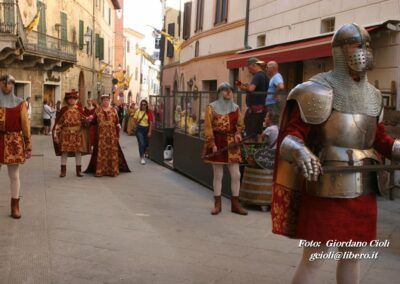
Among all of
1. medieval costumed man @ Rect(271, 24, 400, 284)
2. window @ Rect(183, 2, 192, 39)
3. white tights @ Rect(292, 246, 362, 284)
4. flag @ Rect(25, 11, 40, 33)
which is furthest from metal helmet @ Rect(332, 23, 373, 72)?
window @ Rect(183, 2, 192, 39)

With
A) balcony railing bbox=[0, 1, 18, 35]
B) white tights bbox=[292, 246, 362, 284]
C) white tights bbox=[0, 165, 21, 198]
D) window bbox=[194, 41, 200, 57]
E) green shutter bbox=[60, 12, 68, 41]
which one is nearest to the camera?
white tights bbox=[292, 246, 362, 284]

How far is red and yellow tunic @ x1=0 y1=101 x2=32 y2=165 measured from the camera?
6238 millimetres

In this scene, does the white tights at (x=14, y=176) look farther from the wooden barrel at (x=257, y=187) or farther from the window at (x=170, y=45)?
the window at (x=170, y=45)

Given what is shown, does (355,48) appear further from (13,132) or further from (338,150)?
(13,132)

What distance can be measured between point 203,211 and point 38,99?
19.1 m

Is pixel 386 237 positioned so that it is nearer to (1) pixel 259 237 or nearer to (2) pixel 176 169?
(1) pixel 259 237

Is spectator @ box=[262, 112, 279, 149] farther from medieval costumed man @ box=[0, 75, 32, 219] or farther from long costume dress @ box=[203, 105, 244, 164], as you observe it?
medieval costumed man @ box=[0, 75, 32, 219]

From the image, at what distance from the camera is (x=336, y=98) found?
9.80ft

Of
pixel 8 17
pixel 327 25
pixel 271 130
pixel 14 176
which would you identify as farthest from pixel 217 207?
pixel 8 17

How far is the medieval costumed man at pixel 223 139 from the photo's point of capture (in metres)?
6.81

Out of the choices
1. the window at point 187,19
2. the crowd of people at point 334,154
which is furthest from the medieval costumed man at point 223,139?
the window at point 187,19

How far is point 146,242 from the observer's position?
5.45 metres

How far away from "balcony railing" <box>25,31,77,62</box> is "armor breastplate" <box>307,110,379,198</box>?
67.1 ft

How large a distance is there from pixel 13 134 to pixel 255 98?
3590 mm
